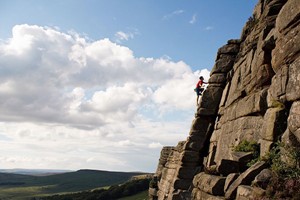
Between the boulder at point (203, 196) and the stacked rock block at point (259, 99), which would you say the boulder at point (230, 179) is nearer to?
the stacked rock block at point (259, 99)

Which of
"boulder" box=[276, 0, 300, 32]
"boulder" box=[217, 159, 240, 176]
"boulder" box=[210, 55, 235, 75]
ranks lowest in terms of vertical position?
"boulder" box=[217, 159, 240, 176]

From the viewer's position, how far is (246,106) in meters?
28.8

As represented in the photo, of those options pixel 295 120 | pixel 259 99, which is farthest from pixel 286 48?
pixel 295 120

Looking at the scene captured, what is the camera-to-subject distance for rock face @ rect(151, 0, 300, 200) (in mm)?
20797

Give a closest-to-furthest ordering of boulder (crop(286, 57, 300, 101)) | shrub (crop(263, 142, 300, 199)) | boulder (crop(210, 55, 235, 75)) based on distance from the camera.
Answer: shrub (crop(263, 142, 300, 199))
boulder (crop(286, 57, 300, 101))
boulder (crop(210, 55, 235, 75))

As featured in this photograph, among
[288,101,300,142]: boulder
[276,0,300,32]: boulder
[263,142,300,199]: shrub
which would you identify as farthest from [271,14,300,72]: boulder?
[263,142,300,199]: shrub

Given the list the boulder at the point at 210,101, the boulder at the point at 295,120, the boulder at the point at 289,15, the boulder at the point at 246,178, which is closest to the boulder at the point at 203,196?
the boulder at the point at 246,178

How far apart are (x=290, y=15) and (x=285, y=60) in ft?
9.06

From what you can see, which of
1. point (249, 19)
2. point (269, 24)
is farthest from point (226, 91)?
point (269, 24)

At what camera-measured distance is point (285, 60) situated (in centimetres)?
2266

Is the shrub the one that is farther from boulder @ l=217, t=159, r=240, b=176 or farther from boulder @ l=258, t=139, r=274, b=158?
boulder @ l=217, t=159, r=240, b=176

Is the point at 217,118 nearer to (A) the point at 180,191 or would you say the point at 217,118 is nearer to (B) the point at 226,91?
(B) the point at 226,91

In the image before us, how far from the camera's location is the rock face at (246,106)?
68.2 feet

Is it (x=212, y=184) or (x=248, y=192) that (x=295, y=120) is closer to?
(x=248, y=192)
